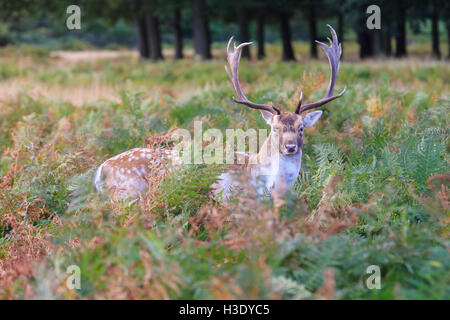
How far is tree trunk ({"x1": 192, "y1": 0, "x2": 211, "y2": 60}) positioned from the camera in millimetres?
24516

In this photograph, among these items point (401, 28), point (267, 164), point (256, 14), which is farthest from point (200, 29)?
point (267, 164)

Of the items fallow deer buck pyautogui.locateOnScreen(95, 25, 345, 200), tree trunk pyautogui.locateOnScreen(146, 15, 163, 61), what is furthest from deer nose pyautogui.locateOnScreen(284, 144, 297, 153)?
tree trunk pyautogui.locateOnScreen(146, 15, 163, 61)

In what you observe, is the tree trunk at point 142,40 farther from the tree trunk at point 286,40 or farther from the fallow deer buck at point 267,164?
the fallow deer buck at point 267,164

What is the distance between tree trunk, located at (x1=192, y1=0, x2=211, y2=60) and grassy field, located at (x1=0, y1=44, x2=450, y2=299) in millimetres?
18073

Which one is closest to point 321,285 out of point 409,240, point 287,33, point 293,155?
point 409,240

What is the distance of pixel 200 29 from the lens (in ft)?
82.1

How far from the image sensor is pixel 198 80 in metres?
13.5

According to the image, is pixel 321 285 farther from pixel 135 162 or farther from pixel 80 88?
pixel 80 88

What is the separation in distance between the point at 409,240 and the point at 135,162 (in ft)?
8.73

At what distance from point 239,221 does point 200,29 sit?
2273cm

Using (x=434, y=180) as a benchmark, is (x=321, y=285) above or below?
below

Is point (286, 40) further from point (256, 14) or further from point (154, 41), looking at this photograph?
point (154, 41)
